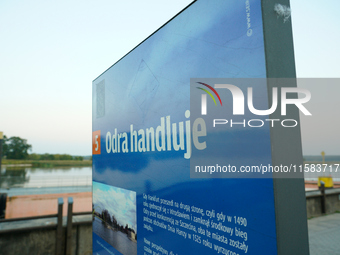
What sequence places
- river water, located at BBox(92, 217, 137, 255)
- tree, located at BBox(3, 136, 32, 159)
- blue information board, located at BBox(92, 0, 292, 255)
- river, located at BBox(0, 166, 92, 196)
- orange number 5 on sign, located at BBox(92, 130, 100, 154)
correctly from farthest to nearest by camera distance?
tree, located at BBox(3, 136, 32, 159), river, located at BBox(0, 166, 92, 196), orange number 5 on sign, located at BBox(92, 130, 100, 154), river water, located at BBox(92, 217, 137, 255), blue information board, located at BBox(92, 0, 292, 255)

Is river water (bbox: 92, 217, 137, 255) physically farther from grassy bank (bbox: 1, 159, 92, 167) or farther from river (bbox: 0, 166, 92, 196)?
grassy bank (bbox: 1, 159, 92, 167)

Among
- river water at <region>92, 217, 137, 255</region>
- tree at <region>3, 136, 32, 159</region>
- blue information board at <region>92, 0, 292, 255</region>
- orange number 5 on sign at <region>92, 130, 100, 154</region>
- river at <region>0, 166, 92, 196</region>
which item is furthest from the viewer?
tree at <region>3, 136, 32, 159</region>

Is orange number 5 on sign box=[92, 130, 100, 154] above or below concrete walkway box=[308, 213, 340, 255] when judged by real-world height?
above

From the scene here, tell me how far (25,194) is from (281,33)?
19.9 meters

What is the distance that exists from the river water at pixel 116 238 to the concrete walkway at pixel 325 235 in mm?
4732

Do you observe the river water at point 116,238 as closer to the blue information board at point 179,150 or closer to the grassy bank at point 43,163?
the blue information board at point 179,150

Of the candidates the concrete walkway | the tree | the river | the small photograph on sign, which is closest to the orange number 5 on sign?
the small photograph on sign

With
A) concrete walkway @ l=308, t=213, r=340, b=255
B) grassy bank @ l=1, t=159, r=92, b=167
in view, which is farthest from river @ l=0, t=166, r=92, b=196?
grassy bank @ l=1, t=159, r=92, b=167

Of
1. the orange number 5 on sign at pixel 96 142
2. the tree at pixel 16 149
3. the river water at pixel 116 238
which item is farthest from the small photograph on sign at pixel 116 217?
the tree at pixel 16 149

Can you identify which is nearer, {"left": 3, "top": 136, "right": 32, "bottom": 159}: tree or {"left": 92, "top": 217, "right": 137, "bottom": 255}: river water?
{"left": 92, "top": 217, "right": 137, "bottom": 255}: river water

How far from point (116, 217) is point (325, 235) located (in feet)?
20.1

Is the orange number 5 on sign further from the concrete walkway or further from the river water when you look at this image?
the concrete walkway

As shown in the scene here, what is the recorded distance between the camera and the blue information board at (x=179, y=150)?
1.00 m

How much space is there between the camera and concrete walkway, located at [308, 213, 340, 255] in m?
5.25
